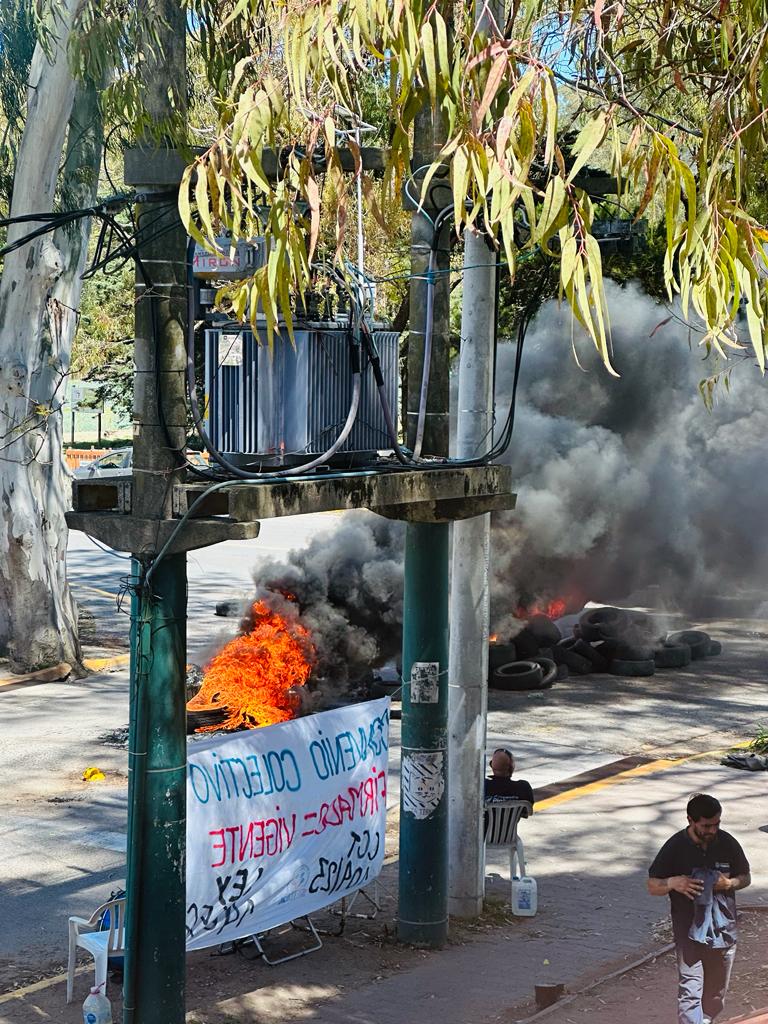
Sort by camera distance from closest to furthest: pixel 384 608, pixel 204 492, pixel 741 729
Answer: pixel 204 492
pixel 741 729
pixel 384 608

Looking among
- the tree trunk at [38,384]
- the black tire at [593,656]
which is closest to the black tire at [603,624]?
the black tire at [593,656]

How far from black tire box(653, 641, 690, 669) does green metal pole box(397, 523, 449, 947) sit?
10266 millimetres


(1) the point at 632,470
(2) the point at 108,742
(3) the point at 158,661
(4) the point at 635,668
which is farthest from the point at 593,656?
(3) the point at 158,661

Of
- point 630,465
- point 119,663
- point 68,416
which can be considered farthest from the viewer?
point 68,416

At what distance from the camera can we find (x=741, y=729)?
1545 cm

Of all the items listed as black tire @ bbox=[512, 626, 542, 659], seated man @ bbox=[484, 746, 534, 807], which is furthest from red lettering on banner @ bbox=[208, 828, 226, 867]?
black tire @ bbox=[512, 626, 542, 659]

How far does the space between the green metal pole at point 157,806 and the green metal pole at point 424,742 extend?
2.40m

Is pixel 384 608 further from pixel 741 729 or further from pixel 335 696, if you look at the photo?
pixel 741 729

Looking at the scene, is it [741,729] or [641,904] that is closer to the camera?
[641,904]

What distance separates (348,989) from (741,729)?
8.27 m

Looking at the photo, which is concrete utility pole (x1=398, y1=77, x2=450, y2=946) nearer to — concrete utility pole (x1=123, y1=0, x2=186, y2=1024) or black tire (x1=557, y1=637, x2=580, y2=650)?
concrete utility pole (x1=123, y1=0, x2=186, y2=1024)

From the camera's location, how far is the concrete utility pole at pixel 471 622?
31.3 ft

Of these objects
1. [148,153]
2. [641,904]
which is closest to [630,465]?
[641,904]

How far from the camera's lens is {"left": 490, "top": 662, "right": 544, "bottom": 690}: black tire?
1741 centimetres
